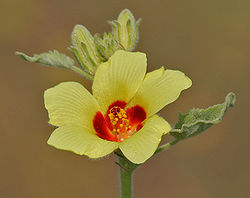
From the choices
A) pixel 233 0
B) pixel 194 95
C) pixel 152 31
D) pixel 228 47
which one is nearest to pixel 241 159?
pixel 194 95

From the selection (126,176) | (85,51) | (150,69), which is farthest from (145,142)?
(150,69)

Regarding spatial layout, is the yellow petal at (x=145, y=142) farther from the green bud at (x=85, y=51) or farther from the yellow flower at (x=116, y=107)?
the green bud at (x=85, y=51)

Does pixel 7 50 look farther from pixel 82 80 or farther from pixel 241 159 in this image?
pixel 241 159

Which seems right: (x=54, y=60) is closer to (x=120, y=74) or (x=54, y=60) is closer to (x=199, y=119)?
(x=120, y=74)

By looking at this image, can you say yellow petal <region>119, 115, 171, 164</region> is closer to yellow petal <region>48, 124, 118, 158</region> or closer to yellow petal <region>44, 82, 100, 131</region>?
yellow petal <region>48, 124, 118, 158</region>

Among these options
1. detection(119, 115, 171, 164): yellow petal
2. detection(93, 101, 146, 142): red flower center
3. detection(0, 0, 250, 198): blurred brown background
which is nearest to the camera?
detection(119, 115, 171, 164): yellow petal

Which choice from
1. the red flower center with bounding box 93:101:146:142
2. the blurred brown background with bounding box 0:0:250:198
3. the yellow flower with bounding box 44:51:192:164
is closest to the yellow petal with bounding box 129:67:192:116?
the yellow flower with bounding box 44:51:192:164
